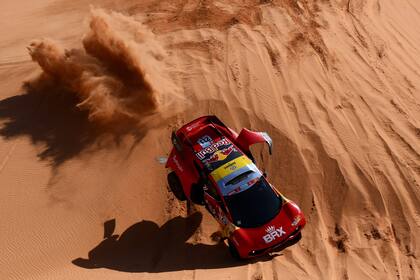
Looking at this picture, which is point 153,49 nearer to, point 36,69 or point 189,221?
point 36,69

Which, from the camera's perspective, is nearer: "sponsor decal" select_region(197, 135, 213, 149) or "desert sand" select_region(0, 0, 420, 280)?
"desert sand" select_region(0, 0, 420, 280)

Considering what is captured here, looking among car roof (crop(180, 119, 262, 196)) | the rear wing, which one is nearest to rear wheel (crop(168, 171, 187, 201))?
car roof (crop(180, 119, 262, 196))

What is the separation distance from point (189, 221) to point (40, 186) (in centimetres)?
377

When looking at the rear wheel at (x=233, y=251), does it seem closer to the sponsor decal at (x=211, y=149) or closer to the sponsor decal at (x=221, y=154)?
the sponsor decal at (x=221, y=154)

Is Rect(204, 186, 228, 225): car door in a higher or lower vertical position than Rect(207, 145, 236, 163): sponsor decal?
lower

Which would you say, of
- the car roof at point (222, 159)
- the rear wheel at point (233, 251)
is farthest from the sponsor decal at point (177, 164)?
the rear wheel at point (233, 251)

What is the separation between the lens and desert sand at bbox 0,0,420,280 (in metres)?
9.78

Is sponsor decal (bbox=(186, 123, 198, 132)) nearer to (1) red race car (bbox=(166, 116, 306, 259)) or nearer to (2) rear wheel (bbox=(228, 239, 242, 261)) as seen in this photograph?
(1) red race car (bbox=(166, 116, 306, 259))

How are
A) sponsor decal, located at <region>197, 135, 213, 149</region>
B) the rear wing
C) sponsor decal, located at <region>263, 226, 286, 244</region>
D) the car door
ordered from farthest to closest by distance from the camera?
the rear wing → sponsor decal, located at <region>197, 135, 213, 149</region> → the car door → sponsor decal, located at <region>263, 226, 286, 244</region>

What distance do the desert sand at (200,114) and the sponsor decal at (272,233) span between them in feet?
1.71

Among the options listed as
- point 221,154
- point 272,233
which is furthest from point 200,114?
point 272,233

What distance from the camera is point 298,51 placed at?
14383 mm

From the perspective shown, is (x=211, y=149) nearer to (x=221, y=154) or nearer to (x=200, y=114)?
(x=221, y=154)

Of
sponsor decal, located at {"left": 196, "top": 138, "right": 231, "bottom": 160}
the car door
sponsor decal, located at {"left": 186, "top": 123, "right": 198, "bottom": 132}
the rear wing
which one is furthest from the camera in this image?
sponsor decal, located at {"left": 186, "top": 123, "right": 198, "bottom": 132}
